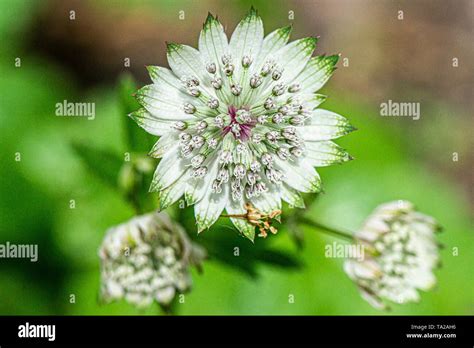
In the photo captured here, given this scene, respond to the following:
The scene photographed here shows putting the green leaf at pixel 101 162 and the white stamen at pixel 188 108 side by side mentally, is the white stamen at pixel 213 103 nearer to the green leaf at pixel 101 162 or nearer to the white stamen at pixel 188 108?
the white stamen at pixel 188 108

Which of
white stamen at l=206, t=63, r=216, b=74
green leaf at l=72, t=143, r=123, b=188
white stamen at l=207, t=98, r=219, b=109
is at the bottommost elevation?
green leaf at l=72, t=143, r=123, b=188

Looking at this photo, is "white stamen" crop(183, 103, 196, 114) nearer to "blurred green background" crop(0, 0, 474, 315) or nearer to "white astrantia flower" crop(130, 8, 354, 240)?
"white astrantia flower" crop(130, 8, 354, 240)

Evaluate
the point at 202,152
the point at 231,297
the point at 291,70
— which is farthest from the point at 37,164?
the point at 291,70

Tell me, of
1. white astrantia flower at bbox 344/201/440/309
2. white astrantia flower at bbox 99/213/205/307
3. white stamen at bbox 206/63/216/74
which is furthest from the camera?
white astrantia flower at bbox 344/201/440/309

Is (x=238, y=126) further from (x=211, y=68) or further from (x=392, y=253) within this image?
(x=392, y=253)

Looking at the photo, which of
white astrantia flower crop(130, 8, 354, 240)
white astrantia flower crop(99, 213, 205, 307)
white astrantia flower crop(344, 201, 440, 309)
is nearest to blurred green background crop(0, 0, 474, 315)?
white astrantia flower crop(99, 213, 205, 307)

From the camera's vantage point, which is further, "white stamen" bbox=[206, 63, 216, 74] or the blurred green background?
the blurred green background
